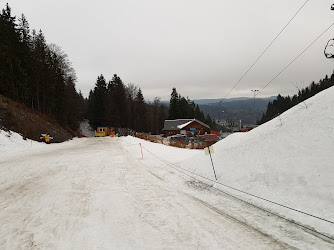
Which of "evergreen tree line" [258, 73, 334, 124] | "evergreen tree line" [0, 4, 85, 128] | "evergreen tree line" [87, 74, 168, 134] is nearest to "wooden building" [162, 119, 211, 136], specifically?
"evergreen tree line" [87, 74, 168, 134]

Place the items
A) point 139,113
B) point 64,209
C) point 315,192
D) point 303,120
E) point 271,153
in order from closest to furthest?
point 315,192
point 64,209
point 271,153
point 303,120
point 139,113

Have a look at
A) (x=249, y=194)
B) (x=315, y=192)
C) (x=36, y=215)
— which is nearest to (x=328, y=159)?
(x=315, y=192)

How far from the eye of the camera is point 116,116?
57969 mm

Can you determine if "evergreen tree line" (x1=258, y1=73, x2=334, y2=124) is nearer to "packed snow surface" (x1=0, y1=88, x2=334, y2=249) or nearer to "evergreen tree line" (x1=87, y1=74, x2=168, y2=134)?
"packed snow surface" (x1=0, y1=88, x2=334, y2=249)

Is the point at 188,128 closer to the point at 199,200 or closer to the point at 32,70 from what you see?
the point at 32,70

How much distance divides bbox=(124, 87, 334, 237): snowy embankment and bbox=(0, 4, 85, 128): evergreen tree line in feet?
112

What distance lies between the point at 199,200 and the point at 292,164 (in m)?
2.98

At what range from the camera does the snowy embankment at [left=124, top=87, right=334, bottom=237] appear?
441 centimetres

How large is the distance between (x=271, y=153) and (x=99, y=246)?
593 centimetres

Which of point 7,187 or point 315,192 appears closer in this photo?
point 315,192

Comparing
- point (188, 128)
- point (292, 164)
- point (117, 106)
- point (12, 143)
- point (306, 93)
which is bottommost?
point (292, 164)

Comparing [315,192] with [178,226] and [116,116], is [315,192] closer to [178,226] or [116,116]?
[178,226]

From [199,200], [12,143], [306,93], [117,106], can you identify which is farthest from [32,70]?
[306,93]

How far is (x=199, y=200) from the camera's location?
5.57 meters
